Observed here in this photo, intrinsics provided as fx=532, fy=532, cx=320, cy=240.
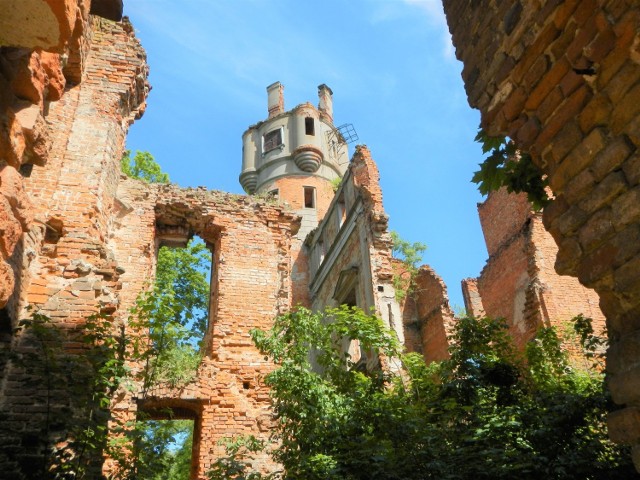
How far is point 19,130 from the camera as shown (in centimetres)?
290

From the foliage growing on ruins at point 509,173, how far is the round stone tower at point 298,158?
24191 mm

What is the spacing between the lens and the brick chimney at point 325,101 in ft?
120

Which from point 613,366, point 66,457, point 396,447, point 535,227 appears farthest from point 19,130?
point 535,227

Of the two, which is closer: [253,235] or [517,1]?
[517,1]

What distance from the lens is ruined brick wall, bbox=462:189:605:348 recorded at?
1381 cm

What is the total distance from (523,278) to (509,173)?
41.1ft

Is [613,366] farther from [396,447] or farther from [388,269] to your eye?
[388,269]

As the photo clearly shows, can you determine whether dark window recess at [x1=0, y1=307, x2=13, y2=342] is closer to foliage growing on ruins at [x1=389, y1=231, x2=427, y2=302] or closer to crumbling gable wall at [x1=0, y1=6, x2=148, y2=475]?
crumbling gable wall at [x1=0, y1=6, x2=148, y2=475]

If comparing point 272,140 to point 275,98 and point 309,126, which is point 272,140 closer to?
point 309,126

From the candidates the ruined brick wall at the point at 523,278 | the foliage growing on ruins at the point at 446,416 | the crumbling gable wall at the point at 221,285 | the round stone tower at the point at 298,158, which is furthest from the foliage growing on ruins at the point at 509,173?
the round stone tower at the point at 298,158

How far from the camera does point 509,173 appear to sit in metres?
3.88

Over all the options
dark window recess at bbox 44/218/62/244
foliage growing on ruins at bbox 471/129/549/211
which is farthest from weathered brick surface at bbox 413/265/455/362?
foliage growing on ruins at bbox 471/129/549/211

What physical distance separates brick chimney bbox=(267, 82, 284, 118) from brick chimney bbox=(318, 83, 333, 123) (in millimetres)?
2701

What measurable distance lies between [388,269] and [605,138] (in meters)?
12.1
